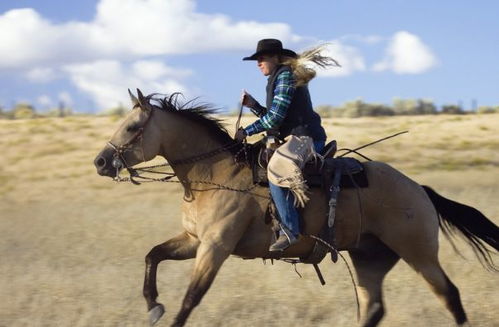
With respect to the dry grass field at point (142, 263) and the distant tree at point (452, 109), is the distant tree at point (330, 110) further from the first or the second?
the dry grass field at point (142, 263)

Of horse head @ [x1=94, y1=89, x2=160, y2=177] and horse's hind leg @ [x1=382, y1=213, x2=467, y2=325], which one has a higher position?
horse head @ [x1=94, y1=89, x2=160, y2=177]

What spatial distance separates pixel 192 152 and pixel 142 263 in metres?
4.23

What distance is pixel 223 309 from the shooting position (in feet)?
28.1

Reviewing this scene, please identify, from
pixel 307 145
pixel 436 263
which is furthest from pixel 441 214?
pixel 307 145

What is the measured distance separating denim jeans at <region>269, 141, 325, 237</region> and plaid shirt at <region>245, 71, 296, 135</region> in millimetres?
545

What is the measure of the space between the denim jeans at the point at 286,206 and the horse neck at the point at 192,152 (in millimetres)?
505

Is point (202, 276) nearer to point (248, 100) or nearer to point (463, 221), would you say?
point (248, 100)

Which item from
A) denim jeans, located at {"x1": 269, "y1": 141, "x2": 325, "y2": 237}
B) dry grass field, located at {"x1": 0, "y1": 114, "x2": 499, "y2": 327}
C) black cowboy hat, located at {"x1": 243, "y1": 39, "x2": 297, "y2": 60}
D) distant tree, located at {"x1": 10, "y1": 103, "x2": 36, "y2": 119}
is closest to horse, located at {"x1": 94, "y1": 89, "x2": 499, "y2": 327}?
denim jeans, located at {"x1": 269, "y1": 141, "x2": 325, "y2": 237}

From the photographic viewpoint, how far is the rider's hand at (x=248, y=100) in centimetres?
715

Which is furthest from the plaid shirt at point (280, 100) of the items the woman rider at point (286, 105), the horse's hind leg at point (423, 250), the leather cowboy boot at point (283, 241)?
the horse's hind leg at point (423, 250)

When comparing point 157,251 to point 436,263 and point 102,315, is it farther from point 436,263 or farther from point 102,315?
point 436,263

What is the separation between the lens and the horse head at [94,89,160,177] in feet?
22.5

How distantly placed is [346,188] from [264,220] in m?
0.81

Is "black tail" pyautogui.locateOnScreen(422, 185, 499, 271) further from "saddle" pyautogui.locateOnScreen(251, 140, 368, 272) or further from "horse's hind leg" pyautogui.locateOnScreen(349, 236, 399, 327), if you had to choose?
"saddle" pyautogui.locateOnScreen(251, 140, 368, 272)
